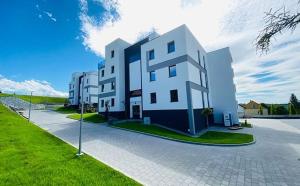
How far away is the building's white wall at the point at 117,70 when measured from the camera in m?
26.7

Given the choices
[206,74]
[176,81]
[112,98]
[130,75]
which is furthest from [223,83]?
[112,98]

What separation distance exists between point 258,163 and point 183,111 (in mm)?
10554

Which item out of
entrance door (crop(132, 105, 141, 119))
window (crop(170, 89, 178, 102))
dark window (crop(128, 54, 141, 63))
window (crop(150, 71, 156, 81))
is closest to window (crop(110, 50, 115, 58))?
dark window (crop(128, 54, 141, 63))

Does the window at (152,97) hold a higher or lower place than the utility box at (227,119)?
higher

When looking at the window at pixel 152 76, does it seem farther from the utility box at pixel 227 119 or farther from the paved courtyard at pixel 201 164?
the utility box at pixel 227 119

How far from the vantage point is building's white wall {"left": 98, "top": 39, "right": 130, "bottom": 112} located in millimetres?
26688

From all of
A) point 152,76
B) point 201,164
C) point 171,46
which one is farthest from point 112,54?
point 201,164

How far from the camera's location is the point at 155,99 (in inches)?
834

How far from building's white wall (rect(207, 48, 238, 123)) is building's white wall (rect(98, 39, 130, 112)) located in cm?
1538

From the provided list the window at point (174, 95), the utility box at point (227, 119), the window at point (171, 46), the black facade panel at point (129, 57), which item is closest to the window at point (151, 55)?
the window at point (171, 46)

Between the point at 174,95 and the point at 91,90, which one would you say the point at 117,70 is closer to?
the point at 174,95

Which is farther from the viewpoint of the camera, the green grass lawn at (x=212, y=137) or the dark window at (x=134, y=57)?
the dark window at (x=134, y=57)

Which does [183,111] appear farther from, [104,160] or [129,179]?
[129,179]

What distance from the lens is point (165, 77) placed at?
66.3 ft
